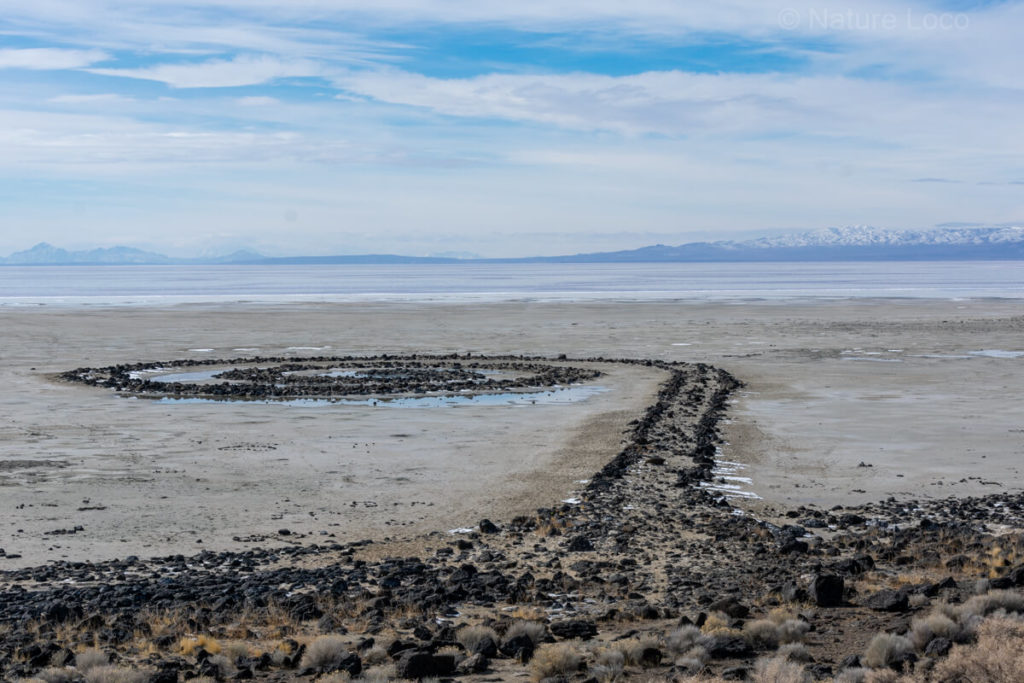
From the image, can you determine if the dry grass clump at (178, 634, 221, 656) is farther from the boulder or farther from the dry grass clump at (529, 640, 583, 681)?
the boulder

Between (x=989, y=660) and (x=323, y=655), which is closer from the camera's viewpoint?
(x=989, y=660)

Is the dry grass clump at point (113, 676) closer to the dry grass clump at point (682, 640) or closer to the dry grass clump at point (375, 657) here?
the dry grass clump at point (375, 657)

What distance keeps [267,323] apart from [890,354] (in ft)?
141

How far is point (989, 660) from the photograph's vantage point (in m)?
9.20

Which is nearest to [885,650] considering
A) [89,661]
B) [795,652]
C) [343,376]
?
[795,652]

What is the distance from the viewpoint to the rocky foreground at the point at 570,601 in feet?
35.6

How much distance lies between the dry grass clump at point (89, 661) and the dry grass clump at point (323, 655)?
2.03 m

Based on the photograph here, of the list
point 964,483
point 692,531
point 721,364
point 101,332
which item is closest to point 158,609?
point 692,531

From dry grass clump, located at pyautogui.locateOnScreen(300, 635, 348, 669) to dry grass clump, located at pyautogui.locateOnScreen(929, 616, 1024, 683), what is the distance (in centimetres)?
580

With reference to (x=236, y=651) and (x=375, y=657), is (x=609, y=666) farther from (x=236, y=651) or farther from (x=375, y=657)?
(x=236, y=651)

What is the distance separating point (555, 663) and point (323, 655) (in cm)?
245

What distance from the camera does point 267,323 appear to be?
75188 mm

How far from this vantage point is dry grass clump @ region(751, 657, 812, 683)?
9375 mm

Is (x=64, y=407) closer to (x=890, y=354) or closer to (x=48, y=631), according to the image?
(x=48, y=631)
